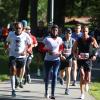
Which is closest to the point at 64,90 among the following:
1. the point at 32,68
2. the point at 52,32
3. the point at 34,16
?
the point at 52,32

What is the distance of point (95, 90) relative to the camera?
1675 centimetres

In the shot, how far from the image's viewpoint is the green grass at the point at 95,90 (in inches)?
608

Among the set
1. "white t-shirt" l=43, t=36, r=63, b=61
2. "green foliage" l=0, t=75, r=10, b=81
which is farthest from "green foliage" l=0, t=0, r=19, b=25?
"white t-shirt" l=43, t=36, r=63, b=61

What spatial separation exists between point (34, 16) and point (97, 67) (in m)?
16.5

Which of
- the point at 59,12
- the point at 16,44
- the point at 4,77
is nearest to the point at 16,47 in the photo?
the point at 16,44

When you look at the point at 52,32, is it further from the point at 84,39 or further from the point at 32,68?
the point at 32,68

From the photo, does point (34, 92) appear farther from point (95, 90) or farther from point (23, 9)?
point (23, 9)

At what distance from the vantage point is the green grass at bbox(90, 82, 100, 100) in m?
15.4

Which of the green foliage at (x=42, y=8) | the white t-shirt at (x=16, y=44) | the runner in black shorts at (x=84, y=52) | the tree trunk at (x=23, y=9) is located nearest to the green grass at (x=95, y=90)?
the runner in black shorts at (x=84, y=52)

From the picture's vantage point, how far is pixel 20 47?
48.5 feet

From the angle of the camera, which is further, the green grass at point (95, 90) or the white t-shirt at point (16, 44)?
the green grass at point (95, 90)

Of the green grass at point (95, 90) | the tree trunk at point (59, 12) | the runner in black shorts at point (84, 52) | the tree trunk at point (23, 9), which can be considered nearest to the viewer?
the runner in black shorts at point (84, 52)

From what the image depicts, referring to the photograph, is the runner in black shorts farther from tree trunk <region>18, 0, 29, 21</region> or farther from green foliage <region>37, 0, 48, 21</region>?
green foliage <region>37, 0, 48, 21</region>

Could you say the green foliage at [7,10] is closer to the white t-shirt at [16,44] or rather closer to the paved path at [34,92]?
the paved path at [34,92]
